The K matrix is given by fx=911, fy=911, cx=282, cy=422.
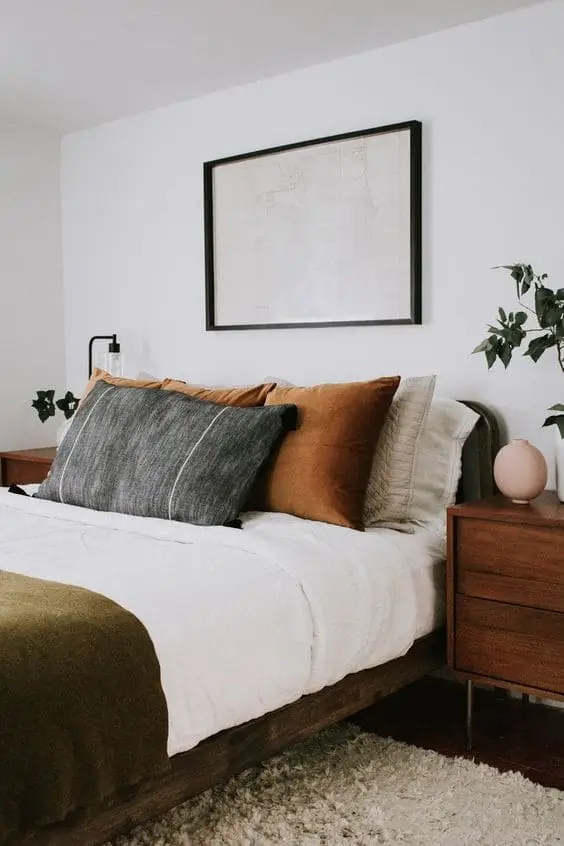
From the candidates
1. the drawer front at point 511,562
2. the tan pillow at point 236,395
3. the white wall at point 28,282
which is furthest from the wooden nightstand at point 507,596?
the white wall at point 28,282

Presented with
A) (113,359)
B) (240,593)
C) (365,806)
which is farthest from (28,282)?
(365,806)

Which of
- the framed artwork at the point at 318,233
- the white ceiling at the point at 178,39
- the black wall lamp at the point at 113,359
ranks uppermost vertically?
the white ceiling at the point at 178,39

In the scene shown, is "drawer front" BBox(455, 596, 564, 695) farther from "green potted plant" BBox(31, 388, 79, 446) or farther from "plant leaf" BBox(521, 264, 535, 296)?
"green potted plant" BBox(31, 388, 79, 446)

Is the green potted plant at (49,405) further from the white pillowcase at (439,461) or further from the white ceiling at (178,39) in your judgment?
the white pillowcase at (439,461)

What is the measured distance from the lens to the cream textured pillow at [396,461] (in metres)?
2.87

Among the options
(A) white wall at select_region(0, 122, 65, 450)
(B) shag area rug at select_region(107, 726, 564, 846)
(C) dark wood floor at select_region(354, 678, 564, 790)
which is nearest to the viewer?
(B) shag area rug at select_region(107, 726, 564, 846)

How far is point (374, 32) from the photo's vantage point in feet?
10.4

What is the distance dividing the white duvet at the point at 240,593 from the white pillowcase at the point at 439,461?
0.19 meters

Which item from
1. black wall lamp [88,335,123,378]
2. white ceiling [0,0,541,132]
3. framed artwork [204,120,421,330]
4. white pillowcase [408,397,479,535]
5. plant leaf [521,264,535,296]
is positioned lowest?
white pillowcase [408,397,479,535]

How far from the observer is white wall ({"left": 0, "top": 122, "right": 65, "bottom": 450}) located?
436cm

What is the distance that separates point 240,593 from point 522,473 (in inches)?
39.2

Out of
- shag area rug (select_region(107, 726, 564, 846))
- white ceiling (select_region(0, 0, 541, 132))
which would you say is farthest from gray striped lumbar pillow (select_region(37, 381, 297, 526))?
white ceiling (select_region(0, 0, 541, 132))

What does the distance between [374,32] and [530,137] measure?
68cm

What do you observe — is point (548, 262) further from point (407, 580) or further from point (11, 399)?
point (11, 399)
